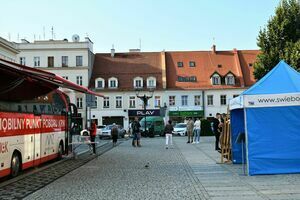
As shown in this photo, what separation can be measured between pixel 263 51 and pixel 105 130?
68.2 ft

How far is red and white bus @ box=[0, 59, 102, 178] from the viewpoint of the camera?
497 inches

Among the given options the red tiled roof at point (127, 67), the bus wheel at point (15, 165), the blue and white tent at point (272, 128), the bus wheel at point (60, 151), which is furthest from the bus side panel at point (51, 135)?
the red tiled roof at point (127, 67)

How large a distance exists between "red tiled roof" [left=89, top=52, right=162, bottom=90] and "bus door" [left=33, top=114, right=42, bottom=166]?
5496 cm

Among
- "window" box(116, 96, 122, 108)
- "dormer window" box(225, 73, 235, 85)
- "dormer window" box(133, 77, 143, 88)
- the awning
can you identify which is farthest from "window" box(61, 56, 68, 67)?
the awning

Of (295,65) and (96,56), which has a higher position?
(96,56)

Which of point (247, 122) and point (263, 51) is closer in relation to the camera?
point (247, 122)

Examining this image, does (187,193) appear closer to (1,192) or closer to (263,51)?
(1,192)

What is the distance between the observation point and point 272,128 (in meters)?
13.6

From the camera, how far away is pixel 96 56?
254 ft

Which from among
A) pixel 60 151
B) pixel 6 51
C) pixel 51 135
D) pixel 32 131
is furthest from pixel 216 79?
pixel 32 131

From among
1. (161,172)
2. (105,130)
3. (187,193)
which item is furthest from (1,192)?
(105,130)

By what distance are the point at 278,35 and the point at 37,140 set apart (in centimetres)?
2190

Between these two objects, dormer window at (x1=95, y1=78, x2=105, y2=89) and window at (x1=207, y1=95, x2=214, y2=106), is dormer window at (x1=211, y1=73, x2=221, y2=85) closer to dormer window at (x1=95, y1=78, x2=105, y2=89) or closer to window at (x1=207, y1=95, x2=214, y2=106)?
window at (x1=207, y1=95, x2=214, y2=106)

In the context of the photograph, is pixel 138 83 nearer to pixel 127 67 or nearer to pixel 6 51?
pixel 127 67
